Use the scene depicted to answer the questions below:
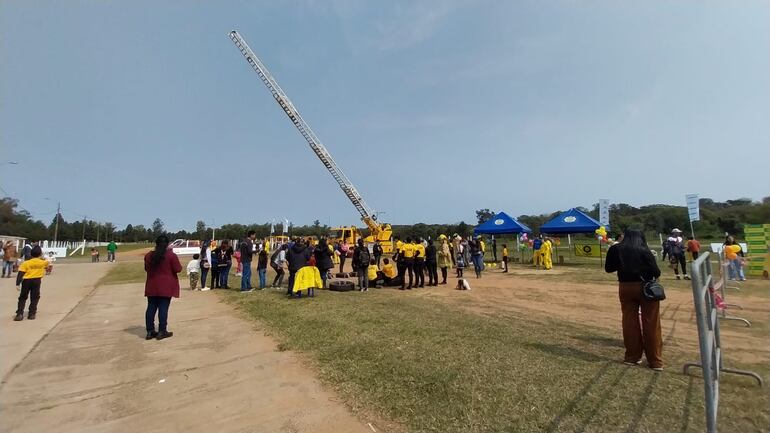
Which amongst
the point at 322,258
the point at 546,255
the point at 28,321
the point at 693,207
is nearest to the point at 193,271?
the point at 322,258

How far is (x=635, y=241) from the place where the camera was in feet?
16.6

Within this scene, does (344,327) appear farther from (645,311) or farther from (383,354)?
(645,311)

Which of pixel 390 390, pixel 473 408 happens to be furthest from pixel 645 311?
pixel 390 390

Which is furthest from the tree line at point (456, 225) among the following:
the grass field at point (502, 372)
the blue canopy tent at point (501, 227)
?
the grass field at point (502, 372)

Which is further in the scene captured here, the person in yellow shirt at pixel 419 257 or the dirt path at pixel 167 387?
the person in yellow shirt at pixel 419 257

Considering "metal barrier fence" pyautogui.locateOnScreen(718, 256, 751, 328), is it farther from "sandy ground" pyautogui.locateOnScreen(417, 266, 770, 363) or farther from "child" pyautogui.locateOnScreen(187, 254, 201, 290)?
"child" pyautogui.locateOnScreen(187, 254, 201, 290)

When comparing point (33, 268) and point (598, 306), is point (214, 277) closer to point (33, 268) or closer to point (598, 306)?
point (33, 268)

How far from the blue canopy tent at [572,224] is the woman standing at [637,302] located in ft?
55.3

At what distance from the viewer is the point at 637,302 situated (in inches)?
192

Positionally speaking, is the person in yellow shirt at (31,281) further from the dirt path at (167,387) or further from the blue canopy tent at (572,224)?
the blue canopy tent at (572,224)

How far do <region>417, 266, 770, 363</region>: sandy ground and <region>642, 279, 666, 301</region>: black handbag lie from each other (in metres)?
1.33

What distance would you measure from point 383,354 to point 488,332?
2110mm

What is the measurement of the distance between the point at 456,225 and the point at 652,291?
279 feet

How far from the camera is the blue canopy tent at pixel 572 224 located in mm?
20375
